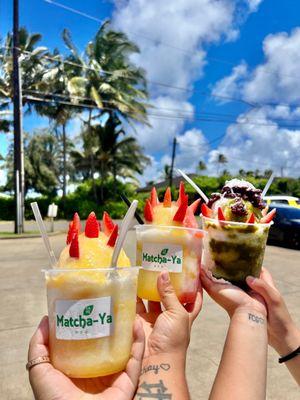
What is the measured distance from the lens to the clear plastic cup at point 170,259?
177 cm

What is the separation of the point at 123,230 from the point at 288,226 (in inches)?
486

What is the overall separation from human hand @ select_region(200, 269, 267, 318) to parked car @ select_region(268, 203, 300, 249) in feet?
36.8

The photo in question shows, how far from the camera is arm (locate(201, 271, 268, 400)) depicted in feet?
4.90

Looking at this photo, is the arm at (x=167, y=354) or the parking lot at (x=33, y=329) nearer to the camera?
the arm at (x=167, y=354)

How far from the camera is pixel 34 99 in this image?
25.3 meters

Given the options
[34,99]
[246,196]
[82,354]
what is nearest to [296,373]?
[246,196]

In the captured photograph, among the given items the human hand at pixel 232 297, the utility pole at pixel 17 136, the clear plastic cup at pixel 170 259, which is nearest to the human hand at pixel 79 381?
the clear plastic cup at pixel 170 259

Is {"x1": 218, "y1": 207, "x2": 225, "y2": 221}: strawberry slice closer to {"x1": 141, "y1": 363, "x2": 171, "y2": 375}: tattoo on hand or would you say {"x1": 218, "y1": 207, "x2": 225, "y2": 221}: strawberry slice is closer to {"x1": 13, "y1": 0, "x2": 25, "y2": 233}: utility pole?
{"x1": 141, "y1": 363, "x2": 171, "y2": 375}: tattoo on hand

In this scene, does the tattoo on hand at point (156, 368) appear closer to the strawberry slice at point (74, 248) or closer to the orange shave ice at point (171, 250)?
the orange shave ice at point (171, 250)

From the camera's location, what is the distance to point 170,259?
178 centimetres

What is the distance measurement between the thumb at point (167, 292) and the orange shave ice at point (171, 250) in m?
0.08

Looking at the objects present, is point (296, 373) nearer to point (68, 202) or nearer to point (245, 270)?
point (245, 270)

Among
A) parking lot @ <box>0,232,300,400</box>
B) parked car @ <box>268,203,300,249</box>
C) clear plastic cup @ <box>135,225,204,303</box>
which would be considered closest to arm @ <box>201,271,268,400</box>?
clear plastic cup @ <box>135,225,204,303</box>

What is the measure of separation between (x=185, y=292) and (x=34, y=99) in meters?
25.5
